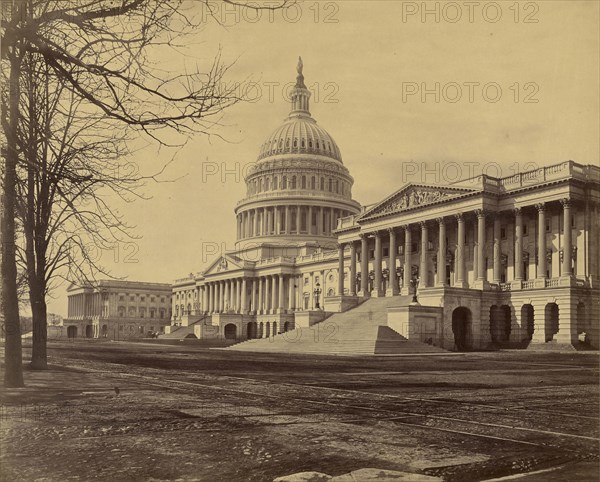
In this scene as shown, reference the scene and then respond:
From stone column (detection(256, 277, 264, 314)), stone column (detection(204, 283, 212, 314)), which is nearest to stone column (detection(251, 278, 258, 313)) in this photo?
stone column (detection(256, 277, 264, 314))

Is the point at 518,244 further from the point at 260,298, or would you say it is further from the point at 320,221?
the point at 320,221

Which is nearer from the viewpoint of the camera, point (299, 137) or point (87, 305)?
point (299, 137)

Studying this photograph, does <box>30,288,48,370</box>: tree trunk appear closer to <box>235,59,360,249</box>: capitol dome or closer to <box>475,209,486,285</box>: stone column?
<box>475,209,486,285</box>: stone column

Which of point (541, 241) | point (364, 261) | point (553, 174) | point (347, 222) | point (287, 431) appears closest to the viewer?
point (287, 431)

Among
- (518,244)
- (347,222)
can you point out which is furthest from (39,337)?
(347,222)

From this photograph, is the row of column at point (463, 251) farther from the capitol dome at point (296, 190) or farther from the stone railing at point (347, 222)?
the capitol dome at point (296, 190)

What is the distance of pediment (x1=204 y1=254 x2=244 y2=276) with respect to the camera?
13312cm

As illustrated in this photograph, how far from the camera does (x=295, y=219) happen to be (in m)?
139

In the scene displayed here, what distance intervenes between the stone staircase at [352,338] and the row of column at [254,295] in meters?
46.6

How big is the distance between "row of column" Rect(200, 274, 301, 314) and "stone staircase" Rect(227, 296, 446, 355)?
1834 inches

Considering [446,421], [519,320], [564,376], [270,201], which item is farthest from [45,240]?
[270,201]

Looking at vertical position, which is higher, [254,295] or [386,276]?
[386,276]

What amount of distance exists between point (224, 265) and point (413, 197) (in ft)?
220

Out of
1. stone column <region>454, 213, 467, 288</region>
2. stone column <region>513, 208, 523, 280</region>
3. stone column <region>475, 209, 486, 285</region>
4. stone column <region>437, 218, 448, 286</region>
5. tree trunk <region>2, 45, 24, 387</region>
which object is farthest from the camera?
stone column <region>437, 218, 448, 286</region>
